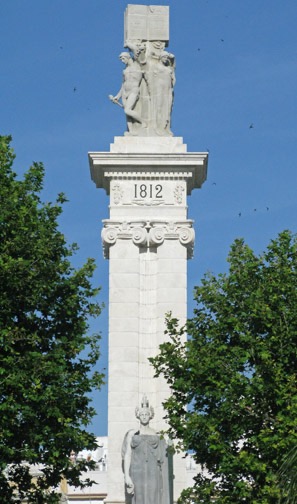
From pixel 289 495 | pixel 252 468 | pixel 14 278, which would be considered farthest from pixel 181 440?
pixel 289 495

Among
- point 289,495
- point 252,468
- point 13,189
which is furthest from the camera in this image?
point 13,189

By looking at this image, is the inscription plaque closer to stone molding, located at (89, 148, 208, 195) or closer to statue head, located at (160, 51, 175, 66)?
statue head, located at (160, 51, 175, 66)

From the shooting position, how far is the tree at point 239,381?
4669 cm

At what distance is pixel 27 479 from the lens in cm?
4853

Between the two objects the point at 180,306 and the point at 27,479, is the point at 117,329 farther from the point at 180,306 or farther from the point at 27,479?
the point at 27,479

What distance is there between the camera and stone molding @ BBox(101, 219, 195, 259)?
5191 cm

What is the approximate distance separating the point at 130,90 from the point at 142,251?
215 inches

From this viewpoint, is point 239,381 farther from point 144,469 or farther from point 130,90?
point 130,90

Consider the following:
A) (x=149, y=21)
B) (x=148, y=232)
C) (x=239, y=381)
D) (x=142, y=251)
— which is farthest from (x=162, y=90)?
(x=239, y=381)

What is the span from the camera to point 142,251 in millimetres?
52125

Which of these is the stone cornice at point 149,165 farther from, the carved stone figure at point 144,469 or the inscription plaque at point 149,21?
the carved stone figure at point 144,469

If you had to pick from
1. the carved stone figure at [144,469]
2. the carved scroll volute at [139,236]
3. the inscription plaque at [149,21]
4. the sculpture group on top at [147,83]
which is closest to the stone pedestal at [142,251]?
the carved scroll volute at [139,236]

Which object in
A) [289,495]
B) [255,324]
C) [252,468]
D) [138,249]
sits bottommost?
[289,495]

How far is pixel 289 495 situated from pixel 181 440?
11608 mm
